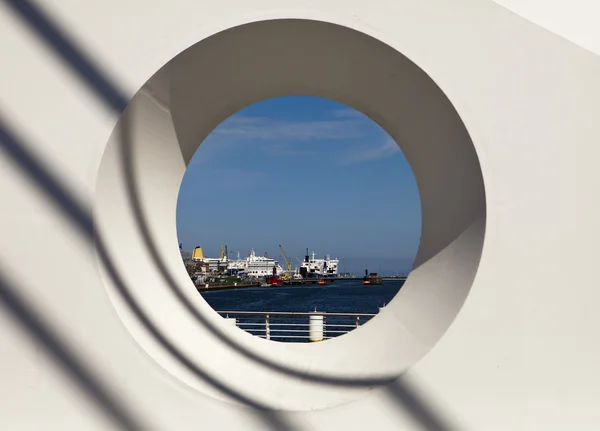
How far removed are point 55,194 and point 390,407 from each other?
1.99 meters

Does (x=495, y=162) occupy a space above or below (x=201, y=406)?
above

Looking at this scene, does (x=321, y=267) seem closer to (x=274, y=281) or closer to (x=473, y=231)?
(x=274, y=281)

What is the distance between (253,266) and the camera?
204ft

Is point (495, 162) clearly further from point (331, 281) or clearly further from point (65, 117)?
point (331, 281)

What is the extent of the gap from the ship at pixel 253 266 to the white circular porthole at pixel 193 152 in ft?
183

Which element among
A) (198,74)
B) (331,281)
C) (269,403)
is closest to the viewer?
(269,403)

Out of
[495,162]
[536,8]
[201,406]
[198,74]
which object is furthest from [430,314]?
[198,74]

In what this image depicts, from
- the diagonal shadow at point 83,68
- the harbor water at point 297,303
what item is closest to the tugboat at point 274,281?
the harbor water at point 297,303

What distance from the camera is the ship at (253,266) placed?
60.5m

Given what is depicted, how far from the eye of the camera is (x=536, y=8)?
2.65 meters

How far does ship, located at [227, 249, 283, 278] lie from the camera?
60.5 m

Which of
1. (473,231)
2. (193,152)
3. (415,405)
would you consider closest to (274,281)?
(193,152)

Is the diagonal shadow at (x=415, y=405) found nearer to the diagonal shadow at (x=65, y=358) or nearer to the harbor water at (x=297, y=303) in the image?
the diagonal shadow at (x=65, y=358)

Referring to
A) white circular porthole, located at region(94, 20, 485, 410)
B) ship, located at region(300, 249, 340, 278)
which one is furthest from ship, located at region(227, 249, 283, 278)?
white circular porthole, located at region(94, 20, 485, 410)
